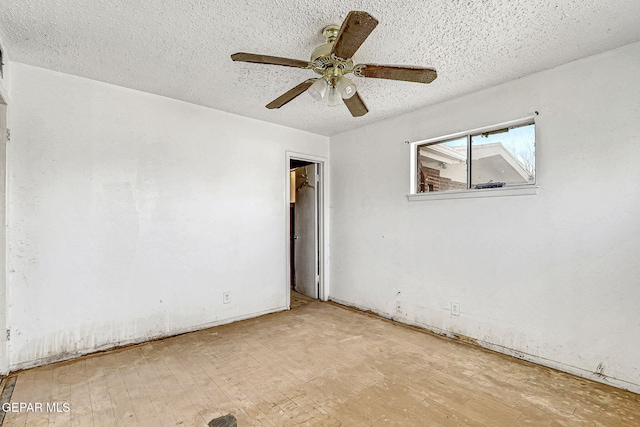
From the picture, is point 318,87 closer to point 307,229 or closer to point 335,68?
point 335,68

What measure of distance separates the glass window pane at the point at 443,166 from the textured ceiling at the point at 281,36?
63 cm

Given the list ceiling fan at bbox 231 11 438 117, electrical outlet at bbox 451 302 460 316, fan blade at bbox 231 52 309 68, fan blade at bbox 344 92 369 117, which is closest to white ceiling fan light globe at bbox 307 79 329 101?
ceiling fan at bbox 231 11 438 117

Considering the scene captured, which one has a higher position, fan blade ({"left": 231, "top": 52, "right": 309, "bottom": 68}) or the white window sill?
fan blade ({"left": 231, "top": 52, "right": 309, "bottom": 68})

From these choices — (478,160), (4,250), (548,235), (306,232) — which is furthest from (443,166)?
(4,250)

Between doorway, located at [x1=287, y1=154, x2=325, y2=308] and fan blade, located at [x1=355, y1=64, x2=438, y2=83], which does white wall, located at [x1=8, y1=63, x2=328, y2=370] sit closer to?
doorway, located at [x1=287, y1=154, x2=325, y2=308]

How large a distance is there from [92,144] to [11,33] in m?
0.90

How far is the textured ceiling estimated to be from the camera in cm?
176

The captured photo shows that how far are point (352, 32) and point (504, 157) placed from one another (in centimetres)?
212

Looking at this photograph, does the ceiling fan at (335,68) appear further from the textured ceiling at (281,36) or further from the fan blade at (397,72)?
the textured ceiling at (281,36)

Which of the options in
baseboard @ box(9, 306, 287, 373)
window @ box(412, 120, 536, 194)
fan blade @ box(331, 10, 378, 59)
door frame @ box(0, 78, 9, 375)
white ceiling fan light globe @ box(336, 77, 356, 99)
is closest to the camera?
fan blade @ box(331, 10, 378, 59)

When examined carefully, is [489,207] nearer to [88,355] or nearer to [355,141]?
[355,141]

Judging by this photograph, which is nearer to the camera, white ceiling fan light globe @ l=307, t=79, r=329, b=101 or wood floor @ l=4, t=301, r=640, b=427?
wood floor @ l=4, t=301, r=640, b=427

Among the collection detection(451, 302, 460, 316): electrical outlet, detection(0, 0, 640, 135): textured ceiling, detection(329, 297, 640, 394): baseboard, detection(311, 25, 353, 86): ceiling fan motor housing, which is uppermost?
detection(0, 0, 640, 135): textured ceiling

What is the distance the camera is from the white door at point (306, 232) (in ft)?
14.9
